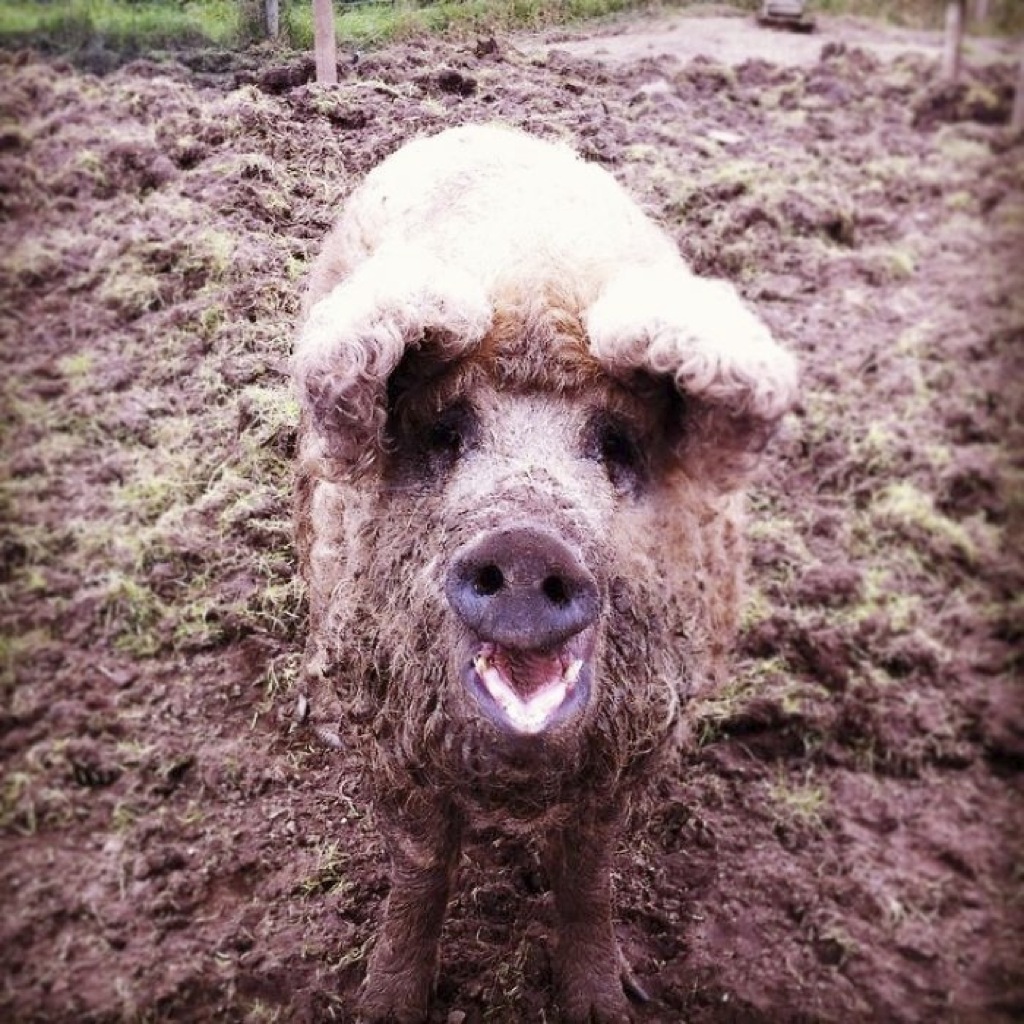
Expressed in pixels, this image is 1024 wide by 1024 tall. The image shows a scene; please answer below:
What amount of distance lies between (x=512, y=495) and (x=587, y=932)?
124 cm

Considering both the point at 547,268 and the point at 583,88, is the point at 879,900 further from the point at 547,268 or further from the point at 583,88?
the point at 583,88

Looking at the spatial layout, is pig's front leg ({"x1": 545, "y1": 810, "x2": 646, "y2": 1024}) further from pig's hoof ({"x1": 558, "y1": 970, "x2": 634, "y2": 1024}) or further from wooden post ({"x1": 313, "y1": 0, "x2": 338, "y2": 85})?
wooden post ({"x1": 313, "y1": 0, "x2": 338, "y2": 85})

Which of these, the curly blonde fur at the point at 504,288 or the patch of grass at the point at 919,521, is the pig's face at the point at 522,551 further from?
the patch of grass at the point at 919,521

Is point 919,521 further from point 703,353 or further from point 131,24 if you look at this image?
point 131,24

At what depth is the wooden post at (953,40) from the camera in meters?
1.99

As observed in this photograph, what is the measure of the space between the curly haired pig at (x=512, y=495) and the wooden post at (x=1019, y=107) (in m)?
0.57

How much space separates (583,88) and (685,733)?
A: 1.46 m

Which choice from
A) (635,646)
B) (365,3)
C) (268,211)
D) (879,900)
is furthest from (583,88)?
(879,900)

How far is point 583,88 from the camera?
2.08 metres

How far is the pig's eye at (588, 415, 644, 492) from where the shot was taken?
2.08 m

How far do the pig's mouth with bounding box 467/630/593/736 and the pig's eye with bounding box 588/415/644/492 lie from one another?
44 centimetres

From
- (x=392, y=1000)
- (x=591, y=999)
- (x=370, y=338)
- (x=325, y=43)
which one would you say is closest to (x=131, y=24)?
(x=325, y=43)

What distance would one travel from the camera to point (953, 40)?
2.01 meters

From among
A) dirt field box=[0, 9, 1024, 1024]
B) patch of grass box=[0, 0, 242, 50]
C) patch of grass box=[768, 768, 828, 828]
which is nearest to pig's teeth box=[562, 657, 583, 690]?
dirt field box=[0, 9, 1024, 1024]
